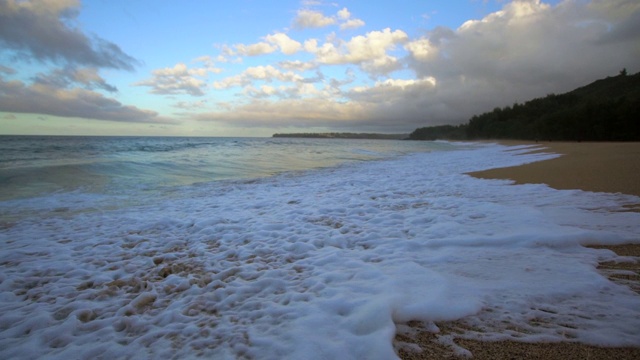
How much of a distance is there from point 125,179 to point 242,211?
803cm

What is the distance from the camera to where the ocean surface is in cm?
219

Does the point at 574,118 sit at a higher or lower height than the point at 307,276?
higher

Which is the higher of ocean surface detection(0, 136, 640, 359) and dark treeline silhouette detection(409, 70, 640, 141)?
dark treeline silhouette detection(409, 70, 640, 141)

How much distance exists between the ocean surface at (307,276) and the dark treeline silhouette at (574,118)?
4586 centimetres

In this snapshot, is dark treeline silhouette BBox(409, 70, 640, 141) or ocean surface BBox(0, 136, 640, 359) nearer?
ocean surface BBox(0, 136, 640, 359)

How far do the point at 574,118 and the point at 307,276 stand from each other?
56.1m

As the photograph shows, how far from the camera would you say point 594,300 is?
2.39m

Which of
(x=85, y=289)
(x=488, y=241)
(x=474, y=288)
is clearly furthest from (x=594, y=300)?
(x=85, y=289)

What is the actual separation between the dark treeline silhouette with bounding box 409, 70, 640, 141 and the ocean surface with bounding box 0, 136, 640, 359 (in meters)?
45.9

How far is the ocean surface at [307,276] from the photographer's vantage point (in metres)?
2.19

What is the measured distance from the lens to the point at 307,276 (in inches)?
126

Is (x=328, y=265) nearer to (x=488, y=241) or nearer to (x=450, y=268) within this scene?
(x=450, y=268)

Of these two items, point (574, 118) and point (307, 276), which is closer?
point (307, 276)

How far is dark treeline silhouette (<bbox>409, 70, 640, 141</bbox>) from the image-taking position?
37.0m
